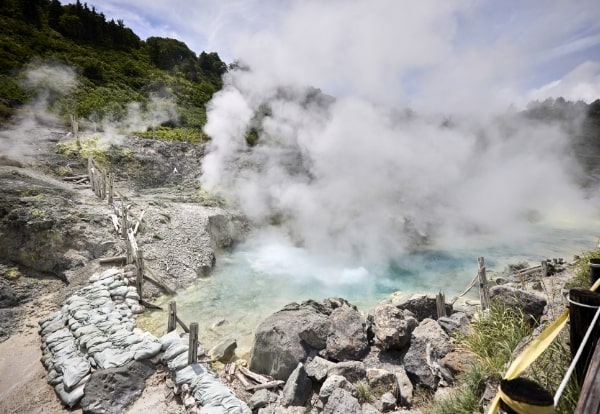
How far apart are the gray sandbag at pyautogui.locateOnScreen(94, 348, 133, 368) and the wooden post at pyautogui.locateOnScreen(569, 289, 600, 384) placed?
683cm

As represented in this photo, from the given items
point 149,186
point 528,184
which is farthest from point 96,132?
point 528,184

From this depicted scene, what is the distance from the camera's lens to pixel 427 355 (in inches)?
188

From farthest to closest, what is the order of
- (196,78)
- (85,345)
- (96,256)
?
1. (196,78)
2. (96,256)
3. (85,345)

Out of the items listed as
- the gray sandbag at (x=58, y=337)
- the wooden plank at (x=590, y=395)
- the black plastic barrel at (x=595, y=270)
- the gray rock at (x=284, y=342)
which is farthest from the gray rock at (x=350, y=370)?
the gray sandbag at (x=58, y=337)

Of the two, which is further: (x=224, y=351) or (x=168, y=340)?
(x=224, y=351)

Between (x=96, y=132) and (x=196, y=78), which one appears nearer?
(x=96, y=132)

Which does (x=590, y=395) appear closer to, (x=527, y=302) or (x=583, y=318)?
(x=583, y=318)

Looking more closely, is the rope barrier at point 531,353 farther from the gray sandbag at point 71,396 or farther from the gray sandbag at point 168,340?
the gray sandbag at point 71,396

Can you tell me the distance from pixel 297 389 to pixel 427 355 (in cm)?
227

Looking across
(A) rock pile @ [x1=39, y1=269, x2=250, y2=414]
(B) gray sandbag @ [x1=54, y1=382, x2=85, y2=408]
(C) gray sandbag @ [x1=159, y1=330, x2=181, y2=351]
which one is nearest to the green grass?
(A) rock pile @ [x1=39, y1=269, x2=250, y2=414]

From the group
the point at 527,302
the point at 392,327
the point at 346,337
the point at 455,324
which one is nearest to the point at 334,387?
the point at 346,337

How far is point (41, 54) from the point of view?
28.5 metres

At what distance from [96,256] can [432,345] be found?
11006mm

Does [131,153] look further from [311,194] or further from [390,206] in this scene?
[390,206]
